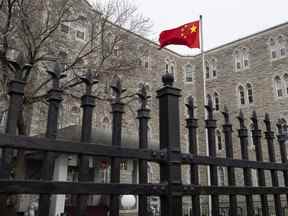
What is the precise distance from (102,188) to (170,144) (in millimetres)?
769

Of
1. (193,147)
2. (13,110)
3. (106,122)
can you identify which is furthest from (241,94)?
(13,110)

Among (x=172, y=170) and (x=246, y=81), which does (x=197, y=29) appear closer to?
(x=172, y=170)

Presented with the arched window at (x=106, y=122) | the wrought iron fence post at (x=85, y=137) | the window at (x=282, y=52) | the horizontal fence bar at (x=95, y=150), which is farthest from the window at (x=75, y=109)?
the window at (x=282, y=52)

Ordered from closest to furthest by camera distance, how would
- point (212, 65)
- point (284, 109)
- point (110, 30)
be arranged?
point (110, 30), point (284, 109), point (212, 65)

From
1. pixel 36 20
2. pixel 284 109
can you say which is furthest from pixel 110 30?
pixel 284 109

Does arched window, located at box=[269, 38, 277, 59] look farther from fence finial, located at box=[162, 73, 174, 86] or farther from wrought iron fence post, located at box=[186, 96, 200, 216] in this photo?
fence finial, located at box=[162, 73, 174, 86]

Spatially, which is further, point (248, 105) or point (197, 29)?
point (248, 105)

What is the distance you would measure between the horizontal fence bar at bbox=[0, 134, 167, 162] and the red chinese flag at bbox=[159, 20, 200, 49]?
28.5ft

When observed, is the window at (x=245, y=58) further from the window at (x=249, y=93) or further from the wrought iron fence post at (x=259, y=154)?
the wrought iron fence post at (x=259, y=154)

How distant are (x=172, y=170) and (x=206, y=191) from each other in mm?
471

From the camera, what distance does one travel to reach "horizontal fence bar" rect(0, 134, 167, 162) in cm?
192

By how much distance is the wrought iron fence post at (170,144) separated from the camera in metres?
2.50

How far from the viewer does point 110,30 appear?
12453 mm

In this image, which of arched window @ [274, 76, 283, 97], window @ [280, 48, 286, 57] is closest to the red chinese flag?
arched window @ [274, 76, 283, 97]
